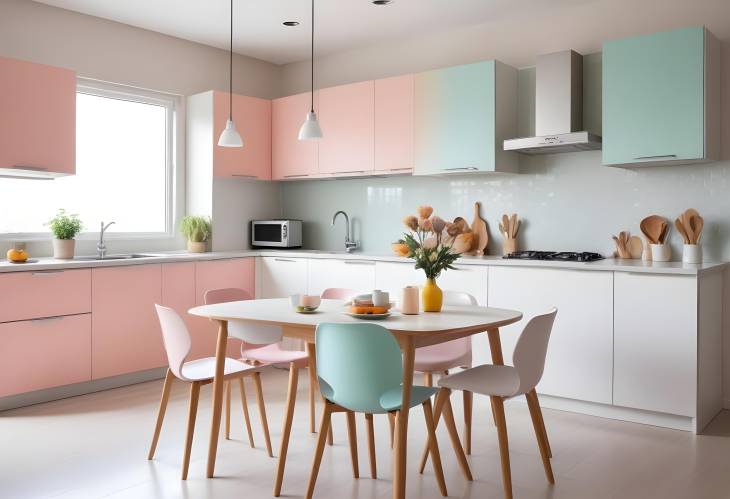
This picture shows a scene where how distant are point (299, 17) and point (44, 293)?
258cm

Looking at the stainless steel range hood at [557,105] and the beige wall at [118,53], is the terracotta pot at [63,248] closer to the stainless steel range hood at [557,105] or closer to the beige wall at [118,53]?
the beige wall at [118,53]

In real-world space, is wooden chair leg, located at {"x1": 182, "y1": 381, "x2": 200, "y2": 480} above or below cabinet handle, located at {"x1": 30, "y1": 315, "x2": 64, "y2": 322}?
below

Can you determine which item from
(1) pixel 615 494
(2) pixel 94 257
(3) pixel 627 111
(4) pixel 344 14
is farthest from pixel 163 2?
(1) pixel 615 494

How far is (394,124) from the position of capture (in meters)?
5.13

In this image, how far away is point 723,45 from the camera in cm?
409

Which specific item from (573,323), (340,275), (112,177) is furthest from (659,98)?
(112,177)

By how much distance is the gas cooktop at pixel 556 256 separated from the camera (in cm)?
423

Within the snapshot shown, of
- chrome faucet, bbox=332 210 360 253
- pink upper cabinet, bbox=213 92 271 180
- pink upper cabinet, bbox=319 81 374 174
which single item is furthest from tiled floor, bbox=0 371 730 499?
pink upper cabinet, bbox=213 92 271 180

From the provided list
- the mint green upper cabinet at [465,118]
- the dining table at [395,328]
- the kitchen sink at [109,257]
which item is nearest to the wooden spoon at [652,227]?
the mint green upper cabinet at [465,118]

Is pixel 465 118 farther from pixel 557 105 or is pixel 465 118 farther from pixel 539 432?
pixel 539 432

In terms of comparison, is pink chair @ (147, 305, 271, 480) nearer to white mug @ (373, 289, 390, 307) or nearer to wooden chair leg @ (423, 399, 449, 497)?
white mug @ (373, 289, 390, 307)

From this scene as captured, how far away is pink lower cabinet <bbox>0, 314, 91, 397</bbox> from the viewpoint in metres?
4.02

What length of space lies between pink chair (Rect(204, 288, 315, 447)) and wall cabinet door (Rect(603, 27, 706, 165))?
2.23 m

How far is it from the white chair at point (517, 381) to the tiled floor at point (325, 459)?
0.22m
